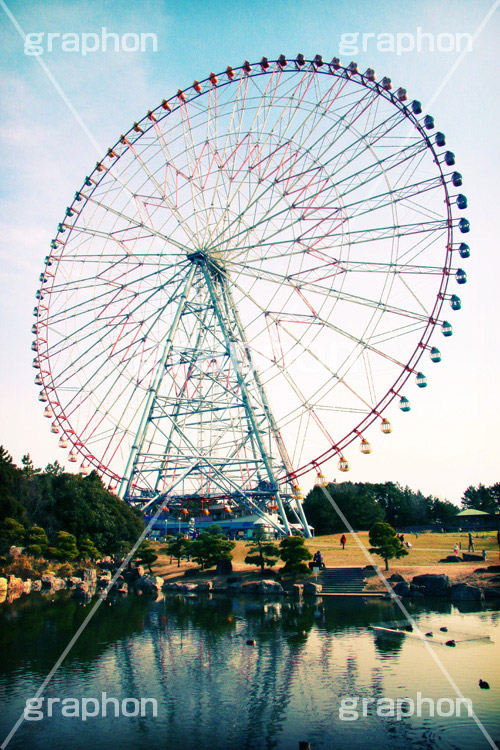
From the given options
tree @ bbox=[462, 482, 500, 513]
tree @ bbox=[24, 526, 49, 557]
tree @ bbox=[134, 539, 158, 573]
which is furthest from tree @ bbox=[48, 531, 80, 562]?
tree @ bbox=[462, 482, 500, 513]

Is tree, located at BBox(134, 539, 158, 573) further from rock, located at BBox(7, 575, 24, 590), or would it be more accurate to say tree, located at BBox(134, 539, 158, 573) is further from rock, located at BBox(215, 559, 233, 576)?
rock, located at BBox(7, 575, 24, 590)

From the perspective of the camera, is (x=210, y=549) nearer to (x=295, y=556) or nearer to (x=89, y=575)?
(x=295, y=556)

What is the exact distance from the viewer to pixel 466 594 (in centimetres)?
2584

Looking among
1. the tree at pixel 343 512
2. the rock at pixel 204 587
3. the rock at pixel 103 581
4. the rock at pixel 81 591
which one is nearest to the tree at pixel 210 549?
the rock at pixel 204 587

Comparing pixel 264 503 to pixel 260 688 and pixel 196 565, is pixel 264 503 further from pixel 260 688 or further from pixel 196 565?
pixel 260 688

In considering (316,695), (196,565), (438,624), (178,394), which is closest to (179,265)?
(178,394)

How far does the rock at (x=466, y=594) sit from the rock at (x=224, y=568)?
598 inches

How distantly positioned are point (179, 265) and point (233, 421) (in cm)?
1129

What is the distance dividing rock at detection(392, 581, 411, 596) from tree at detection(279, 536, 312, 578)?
5.93 m

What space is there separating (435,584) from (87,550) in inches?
1003

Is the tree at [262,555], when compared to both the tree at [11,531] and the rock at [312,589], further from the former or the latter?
the tree at [11,531]

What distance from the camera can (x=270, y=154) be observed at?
A: 100 ft

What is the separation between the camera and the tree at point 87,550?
131 feet

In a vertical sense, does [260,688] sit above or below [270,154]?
below
